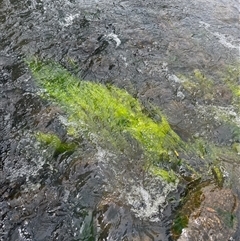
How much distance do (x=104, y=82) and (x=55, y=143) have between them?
5.47ft

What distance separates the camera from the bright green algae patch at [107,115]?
5.30 m

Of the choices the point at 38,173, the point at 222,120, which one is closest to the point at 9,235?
the point at 38,173

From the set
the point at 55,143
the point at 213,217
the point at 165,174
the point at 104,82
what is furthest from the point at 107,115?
A: the point at 213,217

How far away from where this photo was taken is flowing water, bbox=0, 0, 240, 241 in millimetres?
4379

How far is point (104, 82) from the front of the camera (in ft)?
20.6

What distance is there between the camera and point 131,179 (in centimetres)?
482

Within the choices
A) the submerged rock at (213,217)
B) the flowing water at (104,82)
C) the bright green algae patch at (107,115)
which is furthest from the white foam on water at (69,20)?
the submerged rock at (213,217)

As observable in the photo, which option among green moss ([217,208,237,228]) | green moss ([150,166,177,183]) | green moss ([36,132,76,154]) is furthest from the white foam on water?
green moss ([217,208,237,228])

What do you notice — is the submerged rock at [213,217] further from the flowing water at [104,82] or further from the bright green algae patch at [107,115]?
the bright green algae patch at [107,115]

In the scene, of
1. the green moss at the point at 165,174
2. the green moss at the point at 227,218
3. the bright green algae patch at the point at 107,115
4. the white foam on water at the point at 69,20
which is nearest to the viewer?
the green moss at the point at 227,218

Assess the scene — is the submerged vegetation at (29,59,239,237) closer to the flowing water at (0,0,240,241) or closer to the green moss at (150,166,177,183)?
the green moss at (150,166,177,183)

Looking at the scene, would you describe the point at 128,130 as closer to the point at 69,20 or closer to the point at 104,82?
the point at 104,82

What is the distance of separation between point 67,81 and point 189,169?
2.63 metres

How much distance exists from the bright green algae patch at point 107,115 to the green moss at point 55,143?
236 mm
